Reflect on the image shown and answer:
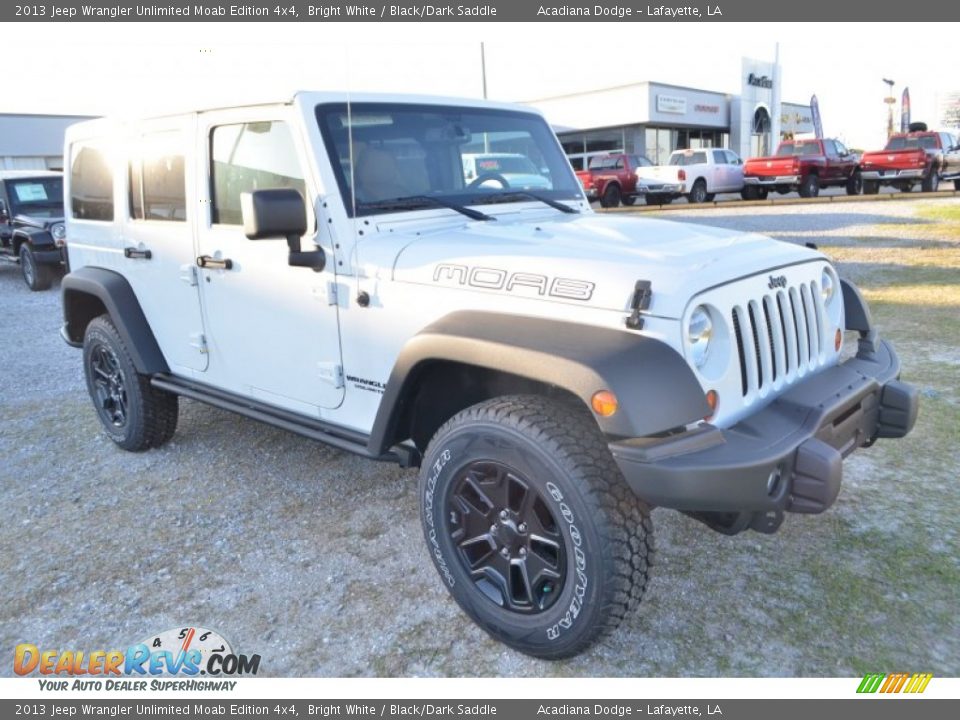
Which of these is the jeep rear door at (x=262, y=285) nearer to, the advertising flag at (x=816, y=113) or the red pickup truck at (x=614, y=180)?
the red pickup truck at (x=614, y=180)

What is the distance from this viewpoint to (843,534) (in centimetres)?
345

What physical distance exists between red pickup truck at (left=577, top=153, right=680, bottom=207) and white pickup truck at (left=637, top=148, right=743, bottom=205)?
0.94ft

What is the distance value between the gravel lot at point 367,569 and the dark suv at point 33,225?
7.87 metres

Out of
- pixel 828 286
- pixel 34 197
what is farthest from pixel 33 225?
pixel 828 286

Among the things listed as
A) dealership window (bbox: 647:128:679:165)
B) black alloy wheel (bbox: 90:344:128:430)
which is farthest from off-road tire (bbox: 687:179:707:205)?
black alloy wheel (bbox: 90:344:128:430)

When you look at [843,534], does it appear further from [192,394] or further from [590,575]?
[192,394]

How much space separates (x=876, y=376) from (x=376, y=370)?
6.56 feet

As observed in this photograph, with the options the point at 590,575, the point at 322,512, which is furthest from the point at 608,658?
the point at 322,512

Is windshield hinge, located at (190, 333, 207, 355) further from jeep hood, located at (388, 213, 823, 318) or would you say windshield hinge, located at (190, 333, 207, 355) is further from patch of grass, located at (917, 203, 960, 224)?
patch of grass, located at (917, 203, 960, 224)

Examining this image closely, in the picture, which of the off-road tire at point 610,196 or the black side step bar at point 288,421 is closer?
the black side step bar at point 288,421

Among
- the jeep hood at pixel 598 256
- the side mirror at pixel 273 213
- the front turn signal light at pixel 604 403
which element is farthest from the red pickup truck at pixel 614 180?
the front turn signal light at pixel 604 403

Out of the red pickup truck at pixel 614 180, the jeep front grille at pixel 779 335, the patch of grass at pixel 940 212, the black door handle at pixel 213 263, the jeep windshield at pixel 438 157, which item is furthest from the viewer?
the red pickup truck at pixel 614 180

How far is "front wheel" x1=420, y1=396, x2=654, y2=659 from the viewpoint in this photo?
2.38 metres

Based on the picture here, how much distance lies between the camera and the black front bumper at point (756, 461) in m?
2.23
